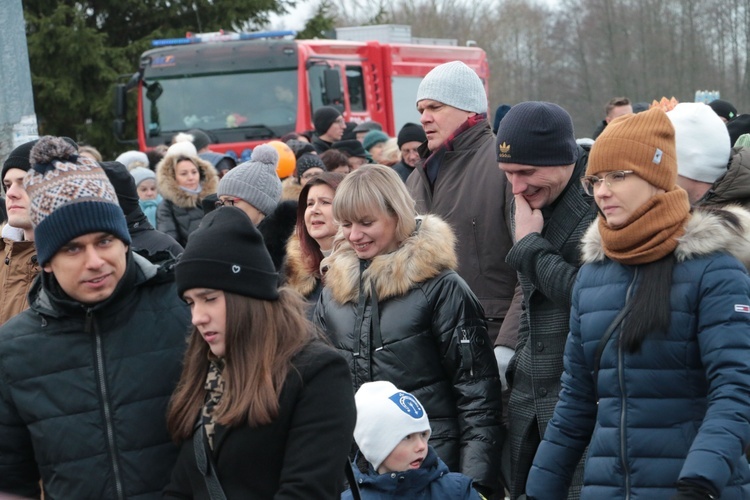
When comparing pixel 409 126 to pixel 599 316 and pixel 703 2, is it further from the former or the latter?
pixel 703 2

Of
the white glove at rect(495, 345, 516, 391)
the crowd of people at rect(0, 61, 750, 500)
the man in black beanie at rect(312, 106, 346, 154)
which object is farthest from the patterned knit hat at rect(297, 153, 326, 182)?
the white glove at rect(495, 345, 516, 391)

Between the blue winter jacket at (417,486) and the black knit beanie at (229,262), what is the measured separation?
3.58 feet

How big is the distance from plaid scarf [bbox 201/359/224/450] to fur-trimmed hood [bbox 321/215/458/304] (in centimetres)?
141

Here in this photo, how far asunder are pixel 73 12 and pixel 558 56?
1327 centimetres

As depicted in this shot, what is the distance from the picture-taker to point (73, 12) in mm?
22266

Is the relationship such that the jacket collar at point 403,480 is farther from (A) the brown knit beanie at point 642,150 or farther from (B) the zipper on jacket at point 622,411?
(A) the brown knit beanie at point 642,150

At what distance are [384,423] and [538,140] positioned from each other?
50.5 inches

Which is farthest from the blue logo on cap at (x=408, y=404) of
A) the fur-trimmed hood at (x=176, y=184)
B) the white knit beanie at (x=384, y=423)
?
the fur-trimmed hood at (x=176, y=184)

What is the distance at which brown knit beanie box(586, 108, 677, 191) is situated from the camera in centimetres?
363

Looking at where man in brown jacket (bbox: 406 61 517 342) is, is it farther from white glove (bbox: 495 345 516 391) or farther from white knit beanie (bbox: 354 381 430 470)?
white knit beanie (bbox: 354 381 430 470)

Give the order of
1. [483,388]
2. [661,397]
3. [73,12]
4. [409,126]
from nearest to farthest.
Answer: [661,397] < [483,388] < [409,126] < [73,12]

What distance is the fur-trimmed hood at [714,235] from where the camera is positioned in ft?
11.4

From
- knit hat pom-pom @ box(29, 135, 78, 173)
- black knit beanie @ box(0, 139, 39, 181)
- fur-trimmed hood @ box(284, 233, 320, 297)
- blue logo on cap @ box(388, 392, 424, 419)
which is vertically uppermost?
knit hat pom-pom @ box(29, 135, 78, 173)

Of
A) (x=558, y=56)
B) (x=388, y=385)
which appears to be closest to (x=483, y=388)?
(x=388, y=385)
